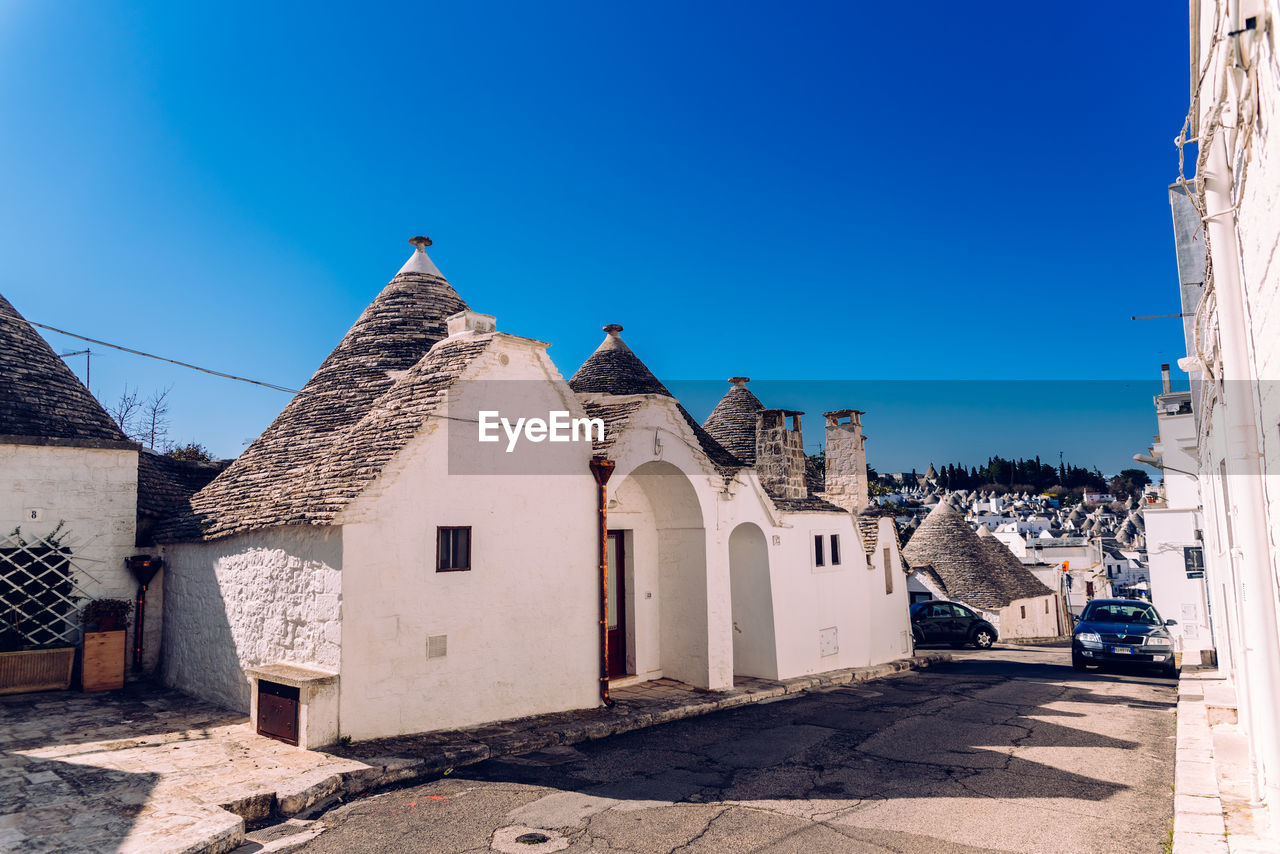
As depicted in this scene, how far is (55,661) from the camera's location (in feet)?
35.4

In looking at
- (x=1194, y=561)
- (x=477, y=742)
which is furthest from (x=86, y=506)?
(x=1194, y=561)

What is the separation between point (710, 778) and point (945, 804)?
215cm

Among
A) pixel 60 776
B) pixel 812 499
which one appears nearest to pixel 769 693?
pixel 812 499

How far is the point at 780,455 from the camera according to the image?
16.8 meters

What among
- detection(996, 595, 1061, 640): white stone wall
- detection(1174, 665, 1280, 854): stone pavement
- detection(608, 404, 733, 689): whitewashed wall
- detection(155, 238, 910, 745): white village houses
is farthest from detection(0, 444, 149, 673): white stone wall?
detection(996, 595, 1061, 640): white stone wall

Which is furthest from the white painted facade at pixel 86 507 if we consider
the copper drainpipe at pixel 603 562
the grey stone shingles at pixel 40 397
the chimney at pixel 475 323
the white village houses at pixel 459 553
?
the copper drainpipe at pixel 603 562

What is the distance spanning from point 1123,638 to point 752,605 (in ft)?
26.5

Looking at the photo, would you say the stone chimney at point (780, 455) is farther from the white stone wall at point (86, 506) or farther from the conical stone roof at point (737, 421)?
the white stone wall at point (86, 506)

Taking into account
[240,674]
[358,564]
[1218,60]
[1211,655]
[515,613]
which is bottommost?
[1211,655]

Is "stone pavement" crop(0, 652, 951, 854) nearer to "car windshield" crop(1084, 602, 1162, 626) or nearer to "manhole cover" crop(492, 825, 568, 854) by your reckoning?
"manhole cover" crop(492, 825, 568, 854)

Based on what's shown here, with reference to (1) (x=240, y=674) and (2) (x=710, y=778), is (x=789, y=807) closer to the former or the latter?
(2) (x=710, y=778)

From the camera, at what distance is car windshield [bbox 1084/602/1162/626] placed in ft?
54.4

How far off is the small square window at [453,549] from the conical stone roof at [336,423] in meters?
1.22

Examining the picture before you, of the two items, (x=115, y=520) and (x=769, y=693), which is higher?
(x=115, y=520)
